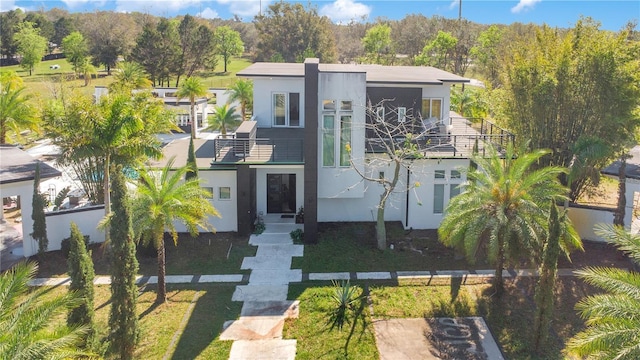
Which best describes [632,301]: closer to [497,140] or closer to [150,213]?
[150,213]

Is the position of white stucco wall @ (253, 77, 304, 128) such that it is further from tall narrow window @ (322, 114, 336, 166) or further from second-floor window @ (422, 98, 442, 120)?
second-floor window @ (422, 98, 442, 120)

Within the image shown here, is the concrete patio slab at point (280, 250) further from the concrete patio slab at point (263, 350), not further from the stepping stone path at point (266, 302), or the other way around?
the concrete patio slab at point (263, 350)

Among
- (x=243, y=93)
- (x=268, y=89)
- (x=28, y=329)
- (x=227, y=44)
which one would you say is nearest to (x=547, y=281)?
(x=28, y=329)

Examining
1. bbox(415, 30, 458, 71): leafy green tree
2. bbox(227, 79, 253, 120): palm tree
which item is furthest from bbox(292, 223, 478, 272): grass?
bbox(415, 30, 458, 71): leafy green tree

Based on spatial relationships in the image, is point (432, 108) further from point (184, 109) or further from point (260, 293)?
point (184, 109)

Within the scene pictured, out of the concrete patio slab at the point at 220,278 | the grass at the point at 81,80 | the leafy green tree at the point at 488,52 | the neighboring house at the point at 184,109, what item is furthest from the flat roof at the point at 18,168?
the leafy green tree at the point at 488,52
